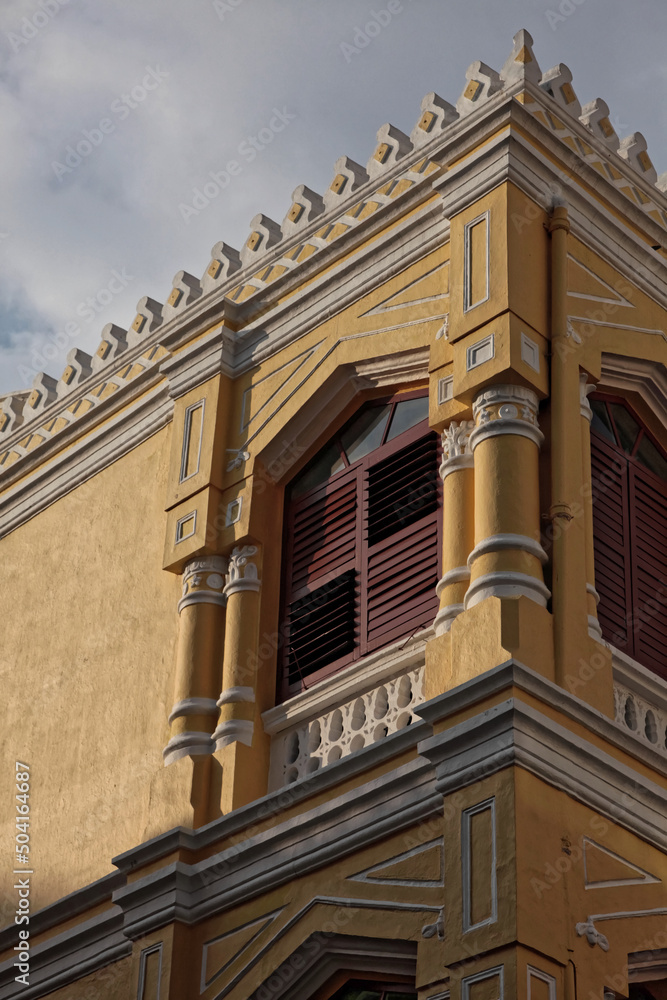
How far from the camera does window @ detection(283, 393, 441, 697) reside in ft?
37.0

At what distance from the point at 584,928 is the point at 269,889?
2.04 metres

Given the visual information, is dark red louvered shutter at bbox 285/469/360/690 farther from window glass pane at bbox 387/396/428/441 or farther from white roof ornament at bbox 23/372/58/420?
white roof ornament at bbox 23/372/58/420

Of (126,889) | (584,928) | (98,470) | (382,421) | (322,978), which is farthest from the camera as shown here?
(98,470)

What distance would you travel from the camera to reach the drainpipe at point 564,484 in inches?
397

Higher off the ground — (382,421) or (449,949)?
(382,421)

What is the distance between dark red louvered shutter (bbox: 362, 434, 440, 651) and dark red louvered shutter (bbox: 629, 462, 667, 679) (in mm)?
1291

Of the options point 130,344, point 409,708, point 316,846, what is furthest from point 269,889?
point 130,344

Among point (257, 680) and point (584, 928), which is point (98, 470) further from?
point (584, 928)

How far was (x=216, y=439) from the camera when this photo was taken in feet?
41.3

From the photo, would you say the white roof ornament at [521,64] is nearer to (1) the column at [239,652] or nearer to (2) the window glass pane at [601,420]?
(2) the window glass pane at [601,420]

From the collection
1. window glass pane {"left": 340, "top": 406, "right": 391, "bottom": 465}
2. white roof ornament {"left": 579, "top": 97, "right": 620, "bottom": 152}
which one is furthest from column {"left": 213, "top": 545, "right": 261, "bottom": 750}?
white roof ornament {"left": 579, "top": 97, "right": 620, "bottom": 152}

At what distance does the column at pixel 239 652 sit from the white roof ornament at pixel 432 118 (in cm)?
301

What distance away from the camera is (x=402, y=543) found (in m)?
11.4

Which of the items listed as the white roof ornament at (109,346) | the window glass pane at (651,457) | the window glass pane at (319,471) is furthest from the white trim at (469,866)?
the white roof ornament at (109,346)
